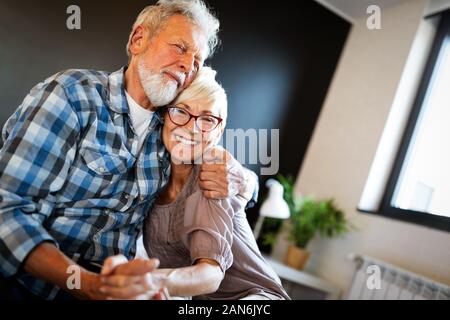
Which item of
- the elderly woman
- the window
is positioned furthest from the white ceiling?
the elderly woman

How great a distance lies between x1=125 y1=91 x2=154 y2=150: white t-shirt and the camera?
1129 millimetres

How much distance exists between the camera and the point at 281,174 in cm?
295

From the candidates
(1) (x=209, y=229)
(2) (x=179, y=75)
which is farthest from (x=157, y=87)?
(1) (x=209, y=229)

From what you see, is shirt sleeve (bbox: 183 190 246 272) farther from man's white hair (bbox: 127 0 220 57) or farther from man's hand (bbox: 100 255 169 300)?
man's white hair (bbox: 127 0 220 57)

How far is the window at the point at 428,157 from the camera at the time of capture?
1.90 m

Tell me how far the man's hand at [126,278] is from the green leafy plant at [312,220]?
205 cm

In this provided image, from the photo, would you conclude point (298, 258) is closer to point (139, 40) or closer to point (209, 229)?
point (209, 229)

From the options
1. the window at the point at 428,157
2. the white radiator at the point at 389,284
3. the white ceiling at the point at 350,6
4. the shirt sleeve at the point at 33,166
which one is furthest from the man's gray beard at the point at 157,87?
the white ceiling at the point at 350,6

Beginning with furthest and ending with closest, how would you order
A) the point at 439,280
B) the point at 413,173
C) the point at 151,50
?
the point at 413,173
the point at 439,280
the point at 151,50

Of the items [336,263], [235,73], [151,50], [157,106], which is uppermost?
[235,73]

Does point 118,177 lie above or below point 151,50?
below
